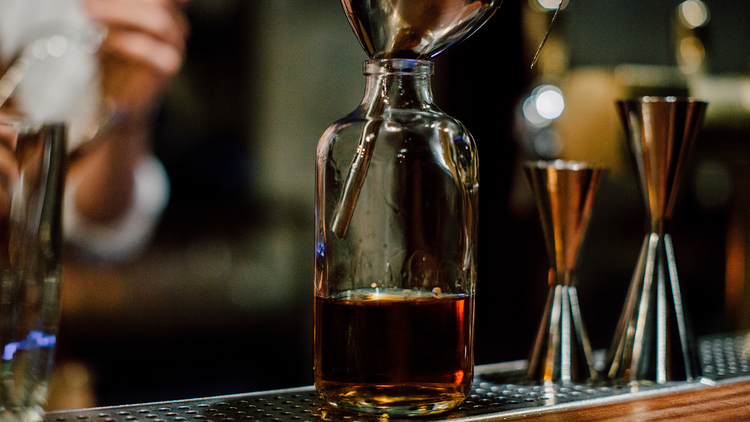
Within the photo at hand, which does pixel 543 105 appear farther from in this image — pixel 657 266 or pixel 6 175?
pixel 6 175

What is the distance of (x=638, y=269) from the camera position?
0.56 meters

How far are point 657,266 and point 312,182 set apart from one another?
1110 mm

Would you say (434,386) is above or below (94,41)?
below

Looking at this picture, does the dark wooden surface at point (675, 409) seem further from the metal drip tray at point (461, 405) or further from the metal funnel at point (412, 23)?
the metal funnel at point (412, 23)

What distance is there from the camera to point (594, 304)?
1791 millimetres

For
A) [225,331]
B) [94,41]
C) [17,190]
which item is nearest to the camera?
[17,190]

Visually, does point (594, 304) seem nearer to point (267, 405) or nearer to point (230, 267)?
point (230, 267)

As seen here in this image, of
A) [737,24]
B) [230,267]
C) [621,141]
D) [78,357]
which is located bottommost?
[78,357]

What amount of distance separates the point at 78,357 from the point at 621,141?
1.25 meters

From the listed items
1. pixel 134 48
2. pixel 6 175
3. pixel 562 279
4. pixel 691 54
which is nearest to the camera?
pixel 6 175

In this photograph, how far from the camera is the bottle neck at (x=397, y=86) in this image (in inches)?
17.9

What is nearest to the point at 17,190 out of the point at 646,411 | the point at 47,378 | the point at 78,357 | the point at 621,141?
the point at 47,378

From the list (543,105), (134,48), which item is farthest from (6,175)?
(543,105)

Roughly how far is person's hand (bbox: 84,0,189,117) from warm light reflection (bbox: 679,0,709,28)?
4.15 feet
